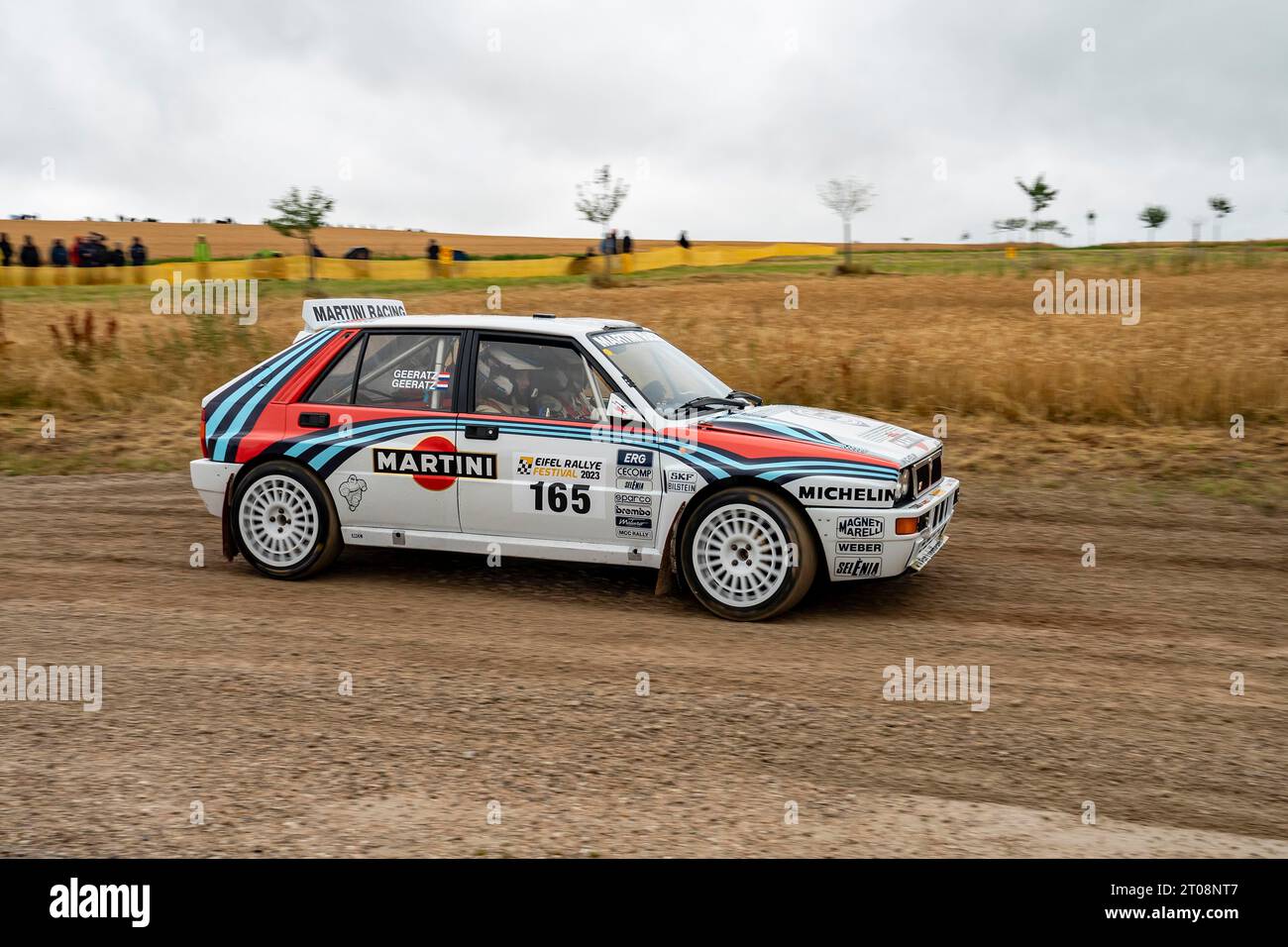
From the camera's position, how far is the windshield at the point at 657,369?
7387mm

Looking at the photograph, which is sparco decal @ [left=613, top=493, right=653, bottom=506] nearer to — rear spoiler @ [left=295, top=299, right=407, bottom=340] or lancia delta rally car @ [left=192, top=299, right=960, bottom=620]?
lancia delta rally car @ [left=192, top=299, right=960, bottom=620]

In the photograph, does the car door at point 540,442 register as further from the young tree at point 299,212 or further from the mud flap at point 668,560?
the young tree at point 299,212

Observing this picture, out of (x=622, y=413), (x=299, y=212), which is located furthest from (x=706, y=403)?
(x=299, y=212)

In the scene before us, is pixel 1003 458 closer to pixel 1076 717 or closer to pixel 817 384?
pixel 817 384

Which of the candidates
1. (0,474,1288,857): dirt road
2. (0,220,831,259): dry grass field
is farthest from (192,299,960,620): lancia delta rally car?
(0,220,831,259): dry grass field

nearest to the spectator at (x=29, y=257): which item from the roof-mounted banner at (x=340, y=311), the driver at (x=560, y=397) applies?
the roof-mounted banner at (x=340, y=311)

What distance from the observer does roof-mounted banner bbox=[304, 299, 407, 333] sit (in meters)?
8.16

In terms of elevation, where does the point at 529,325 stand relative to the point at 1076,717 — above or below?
above

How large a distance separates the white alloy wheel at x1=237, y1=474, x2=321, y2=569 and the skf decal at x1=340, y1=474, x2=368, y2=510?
0.25 meters

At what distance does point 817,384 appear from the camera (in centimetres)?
1477

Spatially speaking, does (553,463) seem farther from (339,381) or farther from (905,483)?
(905,483)

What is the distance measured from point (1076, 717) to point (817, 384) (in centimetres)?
959
